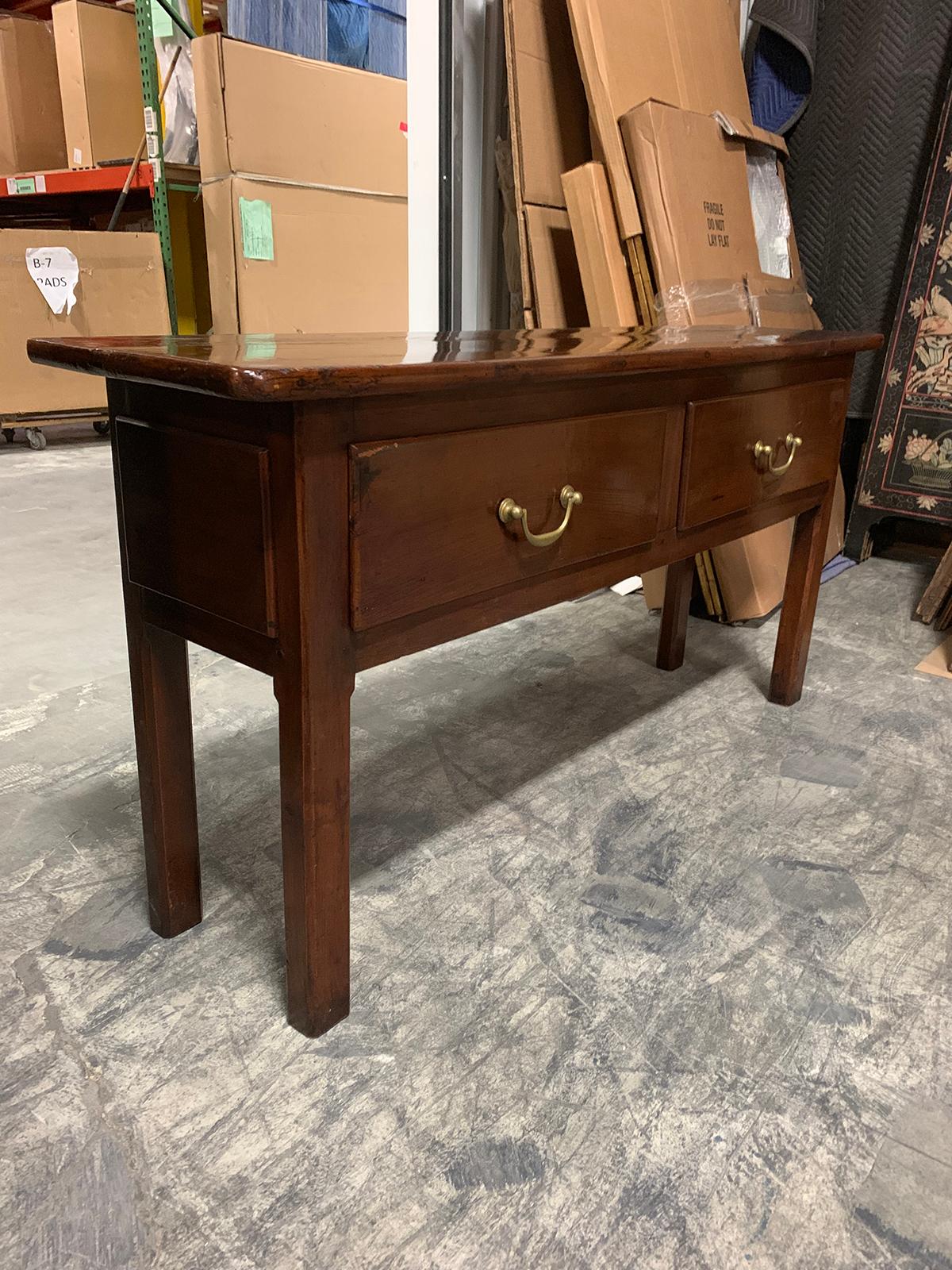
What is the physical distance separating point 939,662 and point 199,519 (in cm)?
176

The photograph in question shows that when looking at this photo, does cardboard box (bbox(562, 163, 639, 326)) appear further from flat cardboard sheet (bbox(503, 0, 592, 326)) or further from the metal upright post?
the metal upright post

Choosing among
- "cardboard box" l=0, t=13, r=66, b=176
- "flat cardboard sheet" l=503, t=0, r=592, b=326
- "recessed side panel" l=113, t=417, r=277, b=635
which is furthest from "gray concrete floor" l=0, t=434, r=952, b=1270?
"cardboard box" l=0, t=13, r=66, b=176

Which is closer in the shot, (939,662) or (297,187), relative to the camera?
(939,662)

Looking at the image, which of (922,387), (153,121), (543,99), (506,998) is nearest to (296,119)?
(153,121)

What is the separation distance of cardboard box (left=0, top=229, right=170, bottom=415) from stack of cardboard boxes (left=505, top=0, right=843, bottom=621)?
6.86 feet

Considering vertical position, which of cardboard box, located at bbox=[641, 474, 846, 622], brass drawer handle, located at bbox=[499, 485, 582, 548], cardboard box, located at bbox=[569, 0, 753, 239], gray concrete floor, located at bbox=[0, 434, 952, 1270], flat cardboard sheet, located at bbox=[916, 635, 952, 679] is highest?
cardboard box, located at bbox=[569, 0, 753, 239]

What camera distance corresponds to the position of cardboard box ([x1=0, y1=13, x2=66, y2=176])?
429 cm

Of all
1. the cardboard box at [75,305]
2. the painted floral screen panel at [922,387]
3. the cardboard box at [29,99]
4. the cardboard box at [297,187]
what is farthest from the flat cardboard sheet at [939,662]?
the cardboard box at [29,99]

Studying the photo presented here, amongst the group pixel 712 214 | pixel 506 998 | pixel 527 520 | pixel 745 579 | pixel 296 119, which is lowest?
pixel 506 998

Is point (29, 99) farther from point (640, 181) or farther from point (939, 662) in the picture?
point (939, 662)

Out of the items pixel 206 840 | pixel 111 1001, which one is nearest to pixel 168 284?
pixel 206 840

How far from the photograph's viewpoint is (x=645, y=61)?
6.88 ft

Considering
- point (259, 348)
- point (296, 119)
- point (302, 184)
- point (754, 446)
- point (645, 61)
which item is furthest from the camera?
point (302, 184)

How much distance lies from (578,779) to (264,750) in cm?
53
